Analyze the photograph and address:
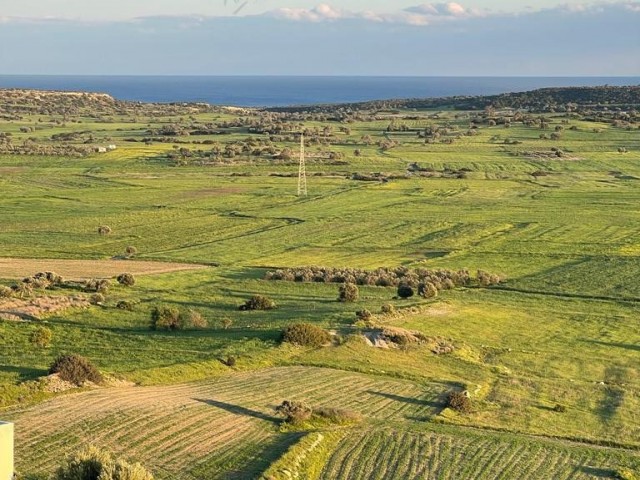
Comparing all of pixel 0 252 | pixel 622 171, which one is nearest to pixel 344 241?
pixel 0 252

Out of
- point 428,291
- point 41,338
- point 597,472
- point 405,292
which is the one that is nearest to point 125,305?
point 41,338

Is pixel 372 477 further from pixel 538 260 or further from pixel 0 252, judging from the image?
pixel 0 252

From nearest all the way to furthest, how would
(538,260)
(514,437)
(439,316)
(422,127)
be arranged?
(514,437)
(439,316)
(538,260)
(422,127)

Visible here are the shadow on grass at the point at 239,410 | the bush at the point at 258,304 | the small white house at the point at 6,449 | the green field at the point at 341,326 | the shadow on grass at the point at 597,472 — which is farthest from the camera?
the bush at the point at 258,304

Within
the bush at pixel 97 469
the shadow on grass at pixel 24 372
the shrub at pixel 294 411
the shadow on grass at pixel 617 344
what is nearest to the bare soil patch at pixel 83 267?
the shadow on grass at pixel 24 372

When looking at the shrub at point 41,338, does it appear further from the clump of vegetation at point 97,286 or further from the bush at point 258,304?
the clump of vegetation at point 97,286

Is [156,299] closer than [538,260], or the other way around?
[156,299]
